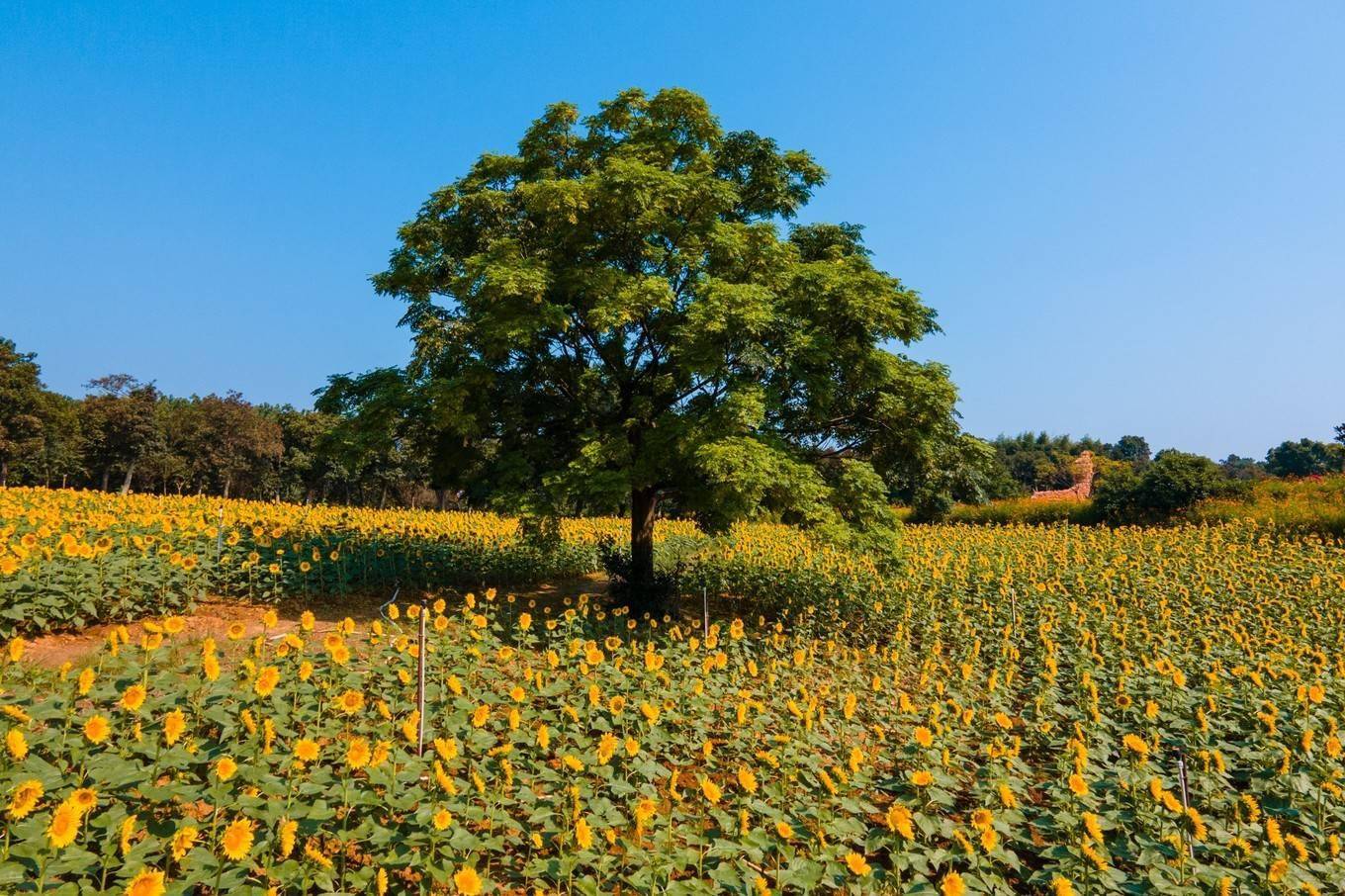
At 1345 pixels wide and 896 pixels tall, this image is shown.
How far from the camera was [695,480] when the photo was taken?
8609 millimetres

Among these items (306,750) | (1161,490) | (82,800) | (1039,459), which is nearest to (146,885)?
(82,800)

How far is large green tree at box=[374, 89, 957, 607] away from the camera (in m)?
7.90

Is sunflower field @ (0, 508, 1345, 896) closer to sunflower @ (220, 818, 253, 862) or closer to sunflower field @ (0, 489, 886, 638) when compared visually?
sunflower @ (220, 818, 253, 862)

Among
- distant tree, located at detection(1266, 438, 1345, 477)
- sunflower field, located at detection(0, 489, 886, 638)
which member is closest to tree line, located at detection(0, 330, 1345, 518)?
sunflower field, located at detection(0, 489, 886, 638)

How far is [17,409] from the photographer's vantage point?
35.9 meters

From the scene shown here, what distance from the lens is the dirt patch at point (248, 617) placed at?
20.7ft

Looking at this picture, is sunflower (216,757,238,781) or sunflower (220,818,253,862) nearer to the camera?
sunflower (220,818,253,862)

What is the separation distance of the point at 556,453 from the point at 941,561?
724 cm

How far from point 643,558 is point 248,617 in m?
5.15

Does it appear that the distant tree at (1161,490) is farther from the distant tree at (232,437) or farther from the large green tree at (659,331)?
the distant tree at (232,437)

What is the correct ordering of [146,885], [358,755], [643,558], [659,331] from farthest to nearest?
[643,558] < [659,331] < [358,755] < [146,885]

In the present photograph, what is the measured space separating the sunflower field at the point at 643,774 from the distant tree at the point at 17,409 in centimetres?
4186

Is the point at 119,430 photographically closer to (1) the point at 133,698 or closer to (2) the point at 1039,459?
(1) the point at 133,698

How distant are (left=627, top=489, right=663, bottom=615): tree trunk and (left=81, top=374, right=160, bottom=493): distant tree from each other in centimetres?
4506
